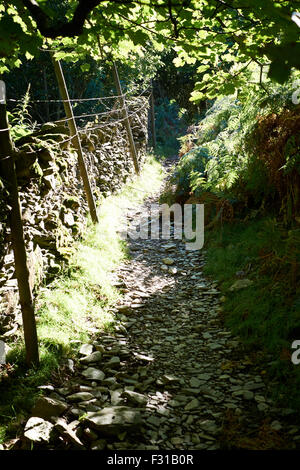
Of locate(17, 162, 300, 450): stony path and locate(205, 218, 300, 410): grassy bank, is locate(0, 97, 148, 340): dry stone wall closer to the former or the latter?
locate(17, 162, 300, 450): stony path

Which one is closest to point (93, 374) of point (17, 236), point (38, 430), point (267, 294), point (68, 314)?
point (38, 430)

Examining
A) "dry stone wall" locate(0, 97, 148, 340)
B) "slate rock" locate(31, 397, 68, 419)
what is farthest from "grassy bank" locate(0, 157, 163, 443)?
"dry stone wall" locate(0, 97, 148, 340)

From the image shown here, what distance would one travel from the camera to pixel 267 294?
4066 millimetres

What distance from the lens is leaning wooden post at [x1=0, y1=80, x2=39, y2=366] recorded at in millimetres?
3166

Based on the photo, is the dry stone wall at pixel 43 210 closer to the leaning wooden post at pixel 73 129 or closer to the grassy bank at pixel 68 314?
the leaning wooden post at pixel 73 129

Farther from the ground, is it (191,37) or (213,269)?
(191,37)

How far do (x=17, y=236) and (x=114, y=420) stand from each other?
1729 mm

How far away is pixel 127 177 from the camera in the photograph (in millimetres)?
10820

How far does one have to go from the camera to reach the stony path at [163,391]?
2.63 meters

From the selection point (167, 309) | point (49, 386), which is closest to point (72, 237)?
point (167, 309)

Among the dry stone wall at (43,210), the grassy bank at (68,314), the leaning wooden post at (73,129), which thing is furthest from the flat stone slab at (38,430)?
the leaning wooden post at (73,129)

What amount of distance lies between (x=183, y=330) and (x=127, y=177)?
722cm

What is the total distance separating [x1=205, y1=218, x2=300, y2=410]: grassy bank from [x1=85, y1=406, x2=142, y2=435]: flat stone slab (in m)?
1.16
